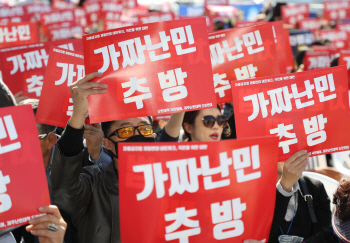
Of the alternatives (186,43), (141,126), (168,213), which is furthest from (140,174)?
(186,43)

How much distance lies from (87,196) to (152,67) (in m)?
0.84

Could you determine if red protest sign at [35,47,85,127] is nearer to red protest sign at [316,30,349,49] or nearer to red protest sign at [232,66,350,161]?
red protest sign at [232,66,350,161]

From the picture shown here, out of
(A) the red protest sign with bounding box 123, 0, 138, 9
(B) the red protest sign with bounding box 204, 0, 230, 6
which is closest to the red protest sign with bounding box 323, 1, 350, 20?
(B) the red protest sign with bounding box 204, 0, 230, 6

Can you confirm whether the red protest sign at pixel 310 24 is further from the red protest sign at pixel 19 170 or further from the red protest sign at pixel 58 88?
the red protest sign at pixel 19 170

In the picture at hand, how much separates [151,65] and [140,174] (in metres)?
0.87

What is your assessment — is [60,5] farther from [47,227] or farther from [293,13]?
[47,227]

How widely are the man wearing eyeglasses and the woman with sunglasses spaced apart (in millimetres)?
862

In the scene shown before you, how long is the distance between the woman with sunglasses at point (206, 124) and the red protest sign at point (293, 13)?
10.6m

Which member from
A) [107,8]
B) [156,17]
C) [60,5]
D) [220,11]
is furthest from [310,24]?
[60,5]

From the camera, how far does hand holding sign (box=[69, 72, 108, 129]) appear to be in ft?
6.89

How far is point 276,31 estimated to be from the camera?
360 centimetres

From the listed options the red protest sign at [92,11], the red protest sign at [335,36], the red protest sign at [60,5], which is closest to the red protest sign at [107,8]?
the red protest sign at [92,11]

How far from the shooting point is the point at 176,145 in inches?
69.9

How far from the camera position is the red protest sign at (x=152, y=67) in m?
2.37
